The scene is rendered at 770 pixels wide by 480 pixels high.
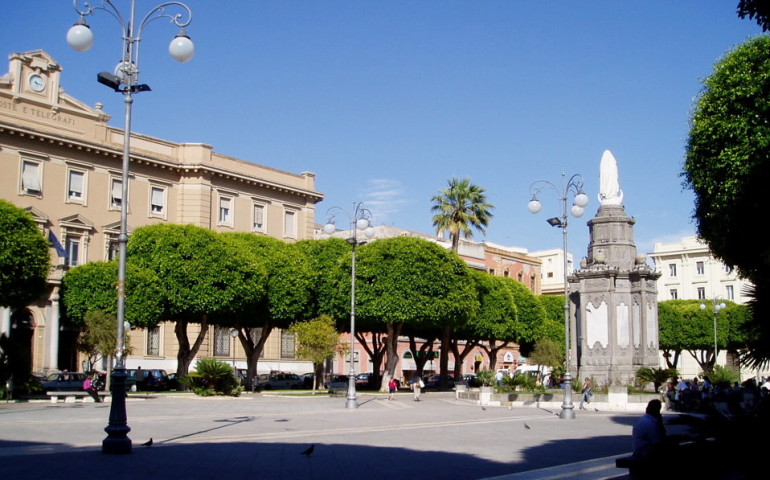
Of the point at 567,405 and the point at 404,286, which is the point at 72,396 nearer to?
the point at 567,405

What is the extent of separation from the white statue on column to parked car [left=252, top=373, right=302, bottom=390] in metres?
28.8

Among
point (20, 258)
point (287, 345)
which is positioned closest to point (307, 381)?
point (287, 345)

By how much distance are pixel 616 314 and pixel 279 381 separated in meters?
29.7

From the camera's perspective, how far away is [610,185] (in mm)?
38812

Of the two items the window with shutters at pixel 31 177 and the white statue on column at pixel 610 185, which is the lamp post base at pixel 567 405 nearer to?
the white statue on column at pixel 610 185

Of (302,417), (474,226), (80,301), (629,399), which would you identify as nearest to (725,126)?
(629,399)

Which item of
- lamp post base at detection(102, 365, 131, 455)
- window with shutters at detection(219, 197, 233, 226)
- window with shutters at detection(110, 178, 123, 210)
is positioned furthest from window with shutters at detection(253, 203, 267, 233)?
lamp post base at detection(102, 365, 131, 455)

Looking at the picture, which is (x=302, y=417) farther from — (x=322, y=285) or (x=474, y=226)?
(x=474, y=226)

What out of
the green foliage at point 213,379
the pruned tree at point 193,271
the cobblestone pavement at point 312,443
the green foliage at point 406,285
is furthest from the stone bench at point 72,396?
the green foliage at point 406,285

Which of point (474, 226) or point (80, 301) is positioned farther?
point (474, 226)

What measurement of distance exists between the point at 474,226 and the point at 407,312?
1581cm

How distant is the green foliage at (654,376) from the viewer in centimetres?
3512

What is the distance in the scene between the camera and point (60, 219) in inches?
2089

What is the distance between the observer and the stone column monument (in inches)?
1443
